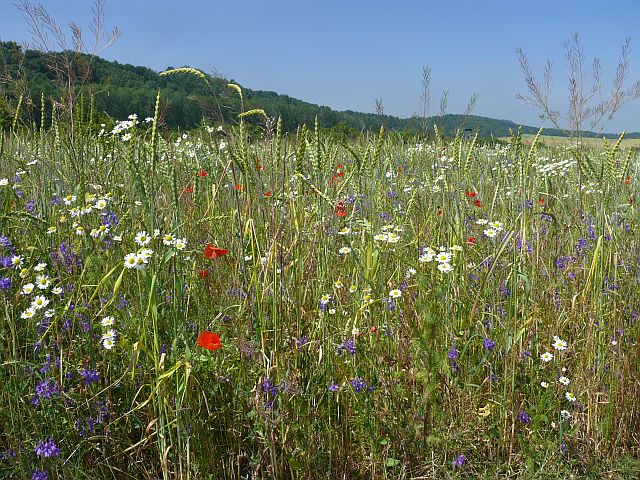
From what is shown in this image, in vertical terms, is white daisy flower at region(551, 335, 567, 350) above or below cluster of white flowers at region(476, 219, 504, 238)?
below

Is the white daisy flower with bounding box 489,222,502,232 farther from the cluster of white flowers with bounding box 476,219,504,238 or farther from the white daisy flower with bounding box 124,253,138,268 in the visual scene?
the white daisy flower with bounding box 124,253,138,268

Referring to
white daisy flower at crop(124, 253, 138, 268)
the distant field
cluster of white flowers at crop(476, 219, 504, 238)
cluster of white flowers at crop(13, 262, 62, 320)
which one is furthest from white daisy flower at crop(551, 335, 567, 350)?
Result: cluster of white flowers at crop(13, 262, 62, 320)

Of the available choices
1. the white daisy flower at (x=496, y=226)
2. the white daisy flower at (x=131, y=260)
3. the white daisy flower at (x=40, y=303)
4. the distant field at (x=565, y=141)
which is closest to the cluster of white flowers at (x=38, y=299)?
the white daisy flower at (x=40, y=303)

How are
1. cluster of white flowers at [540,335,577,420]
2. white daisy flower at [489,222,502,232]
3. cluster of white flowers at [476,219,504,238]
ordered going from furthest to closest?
white daisy flower at [489,222,502,232] → cluster of white flowers at [476,219,504,238] → cluster of white flowers at [540,335,577,420]

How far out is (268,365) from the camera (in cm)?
154

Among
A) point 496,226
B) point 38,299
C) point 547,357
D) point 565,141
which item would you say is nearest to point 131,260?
point 38,299

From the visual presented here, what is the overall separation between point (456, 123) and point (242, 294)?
2.09m

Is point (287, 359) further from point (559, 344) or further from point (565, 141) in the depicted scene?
point (565, 141)

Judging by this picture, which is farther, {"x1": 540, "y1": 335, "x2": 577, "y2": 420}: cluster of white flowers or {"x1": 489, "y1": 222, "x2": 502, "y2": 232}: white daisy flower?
{"x1": 489, "y1": 222, "x2": 502, "y2": 232}: white daisy flower

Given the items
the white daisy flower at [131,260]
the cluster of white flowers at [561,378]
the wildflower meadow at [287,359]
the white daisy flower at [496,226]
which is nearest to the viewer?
the wildflower meadow at [287,359]

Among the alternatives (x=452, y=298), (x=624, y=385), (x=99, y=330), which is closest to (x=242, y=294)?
(x=99, y=330)

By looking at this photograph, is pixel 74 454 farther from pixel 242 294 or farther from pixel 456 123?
pixel 456 123


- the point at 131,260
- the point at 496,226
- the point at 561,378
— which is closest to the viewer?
the point at 131,260

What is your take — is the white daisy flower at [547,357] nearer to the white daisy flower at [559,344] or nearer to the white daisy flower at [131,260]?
the white daisy flower at [559,344]
